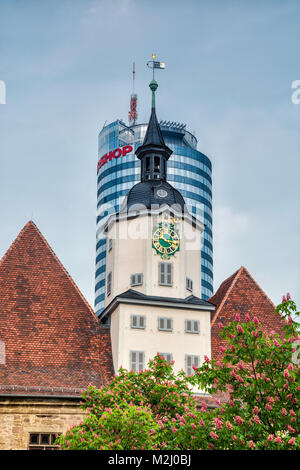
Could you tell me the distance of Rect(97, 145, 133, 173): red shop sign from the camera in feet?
373

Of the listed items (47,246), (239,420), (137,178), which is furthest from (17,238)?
(137,178)

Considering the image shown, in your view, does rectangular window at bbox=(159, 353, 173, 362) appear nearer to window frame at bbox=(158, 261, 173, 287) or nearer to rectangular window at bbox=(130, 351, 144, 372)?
rectangular window at bbox=(130, 351, 144, 372)

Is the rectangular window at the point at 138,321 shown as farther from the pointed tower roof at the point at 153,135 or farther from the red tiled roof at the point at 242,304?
the pointed tower roof at the point at 153,135

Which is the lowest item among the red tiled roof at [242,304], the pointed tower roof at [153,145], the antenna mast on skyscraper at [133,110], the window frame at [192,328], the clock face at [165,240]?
the window frame at [192,328]

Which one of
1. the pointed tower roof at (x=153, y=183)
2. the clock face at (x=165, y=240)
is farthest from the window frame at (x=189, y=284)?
the pointed tower roof at (x=153, y=183)

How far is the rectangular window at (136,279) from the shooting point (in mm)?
34691

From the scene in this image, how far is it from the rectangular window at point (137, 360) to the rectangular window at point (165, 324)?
1550mm

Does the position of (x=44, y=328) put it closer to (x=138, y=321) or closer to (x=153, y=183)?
(x=138, y=321)

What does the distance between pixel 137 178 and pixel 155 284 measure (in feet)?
252

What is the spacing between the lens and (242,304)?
123 ft

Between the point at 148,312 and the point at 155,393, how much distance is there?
8551 millimetres

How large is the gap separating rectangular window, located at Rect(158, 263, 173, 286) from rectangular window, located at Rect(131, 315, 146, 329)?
1.98m
